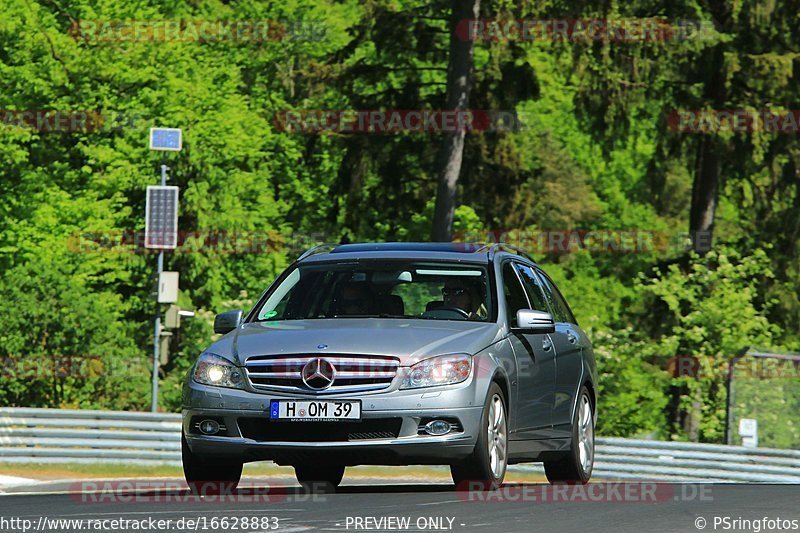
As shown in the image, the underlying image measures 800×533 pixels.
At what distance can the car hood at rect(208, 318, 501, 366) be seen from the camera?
36.6ft

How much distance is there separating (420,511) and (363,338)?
179 cm

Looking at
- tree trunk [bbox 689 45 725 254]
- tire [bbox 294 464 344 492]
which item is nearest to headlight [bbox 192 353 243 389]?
tire [bbox 294 464 344 492]

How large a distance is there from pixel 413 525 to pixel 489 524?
1.50 ft

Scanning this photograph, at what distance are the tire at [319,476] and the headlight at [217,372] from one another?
253 centimetres

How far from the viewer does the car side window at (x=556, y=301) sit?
1441cm

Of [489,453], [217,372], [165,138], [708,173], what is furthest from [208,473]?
[165,138]

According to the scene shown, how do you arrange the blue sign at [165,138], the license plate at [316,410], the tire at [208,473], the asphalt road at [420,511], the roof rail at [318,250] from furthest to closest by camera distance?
the blue sign at [165,138] < the roof rail at [318,250] < the tire at [208,473] < the license plate at [316,410] < the asphalt road at [420,511]

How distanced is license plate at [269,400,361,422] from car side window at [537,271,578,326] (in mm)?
3653

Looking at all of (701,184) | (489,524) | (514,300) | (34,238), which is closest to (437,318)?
(514,300)

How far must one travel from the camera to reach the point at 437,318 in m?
12.2

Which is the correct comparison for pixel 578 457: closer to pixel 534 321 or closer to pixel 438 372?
pixel 534 321

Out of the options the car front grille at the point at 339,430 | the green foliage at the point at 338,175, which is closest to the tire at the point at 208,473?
the car front grille at the point at 339,430

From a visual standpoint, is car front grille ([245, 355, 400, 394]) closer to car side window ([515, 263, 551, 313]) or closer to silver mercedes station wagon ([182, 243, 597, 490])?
silver mercedes station wagon ([182, 243, 597, 490])

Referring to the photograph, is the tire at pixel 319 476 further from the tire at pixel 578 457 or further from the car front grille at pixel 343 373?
the car front grille at pixel 343 373
